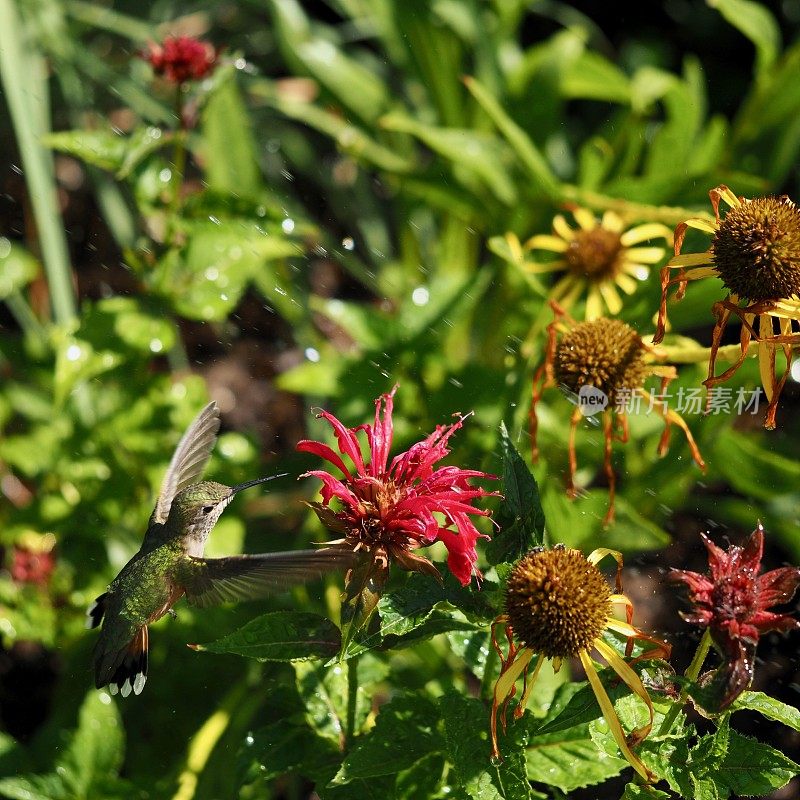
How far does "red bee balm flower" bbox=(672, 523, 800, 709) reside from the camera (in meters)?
0.72

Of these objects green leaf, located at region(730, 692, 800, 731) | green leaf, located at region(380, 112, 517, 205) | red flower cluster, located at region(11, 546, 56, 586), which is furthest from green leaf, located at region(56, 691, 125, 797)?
green leaf, located at region(380, 112, 517, 205)

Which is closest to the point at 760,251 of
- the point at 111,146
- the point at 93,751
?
the point at 111,146

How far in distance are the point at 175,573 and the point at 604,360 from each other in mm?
490

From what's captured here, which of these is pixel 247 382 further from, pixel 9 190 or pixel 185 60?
pixel 185 60

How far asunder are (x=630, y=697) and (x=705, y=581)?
0.14m

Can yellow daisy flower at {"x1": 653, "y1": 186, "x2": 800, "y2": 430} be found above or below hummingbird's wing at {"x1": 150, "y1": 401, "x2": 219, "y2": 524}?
above

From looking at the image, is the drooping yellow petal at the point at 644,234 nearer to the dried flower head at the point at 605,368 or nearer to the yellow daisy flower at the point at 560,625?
the dried flower head at the point at 605,368

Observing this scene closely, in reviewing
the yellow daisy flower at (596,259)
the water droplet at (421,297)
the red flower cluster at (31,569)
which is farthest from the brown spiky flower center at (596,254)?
the red flower cluster at (31,569)

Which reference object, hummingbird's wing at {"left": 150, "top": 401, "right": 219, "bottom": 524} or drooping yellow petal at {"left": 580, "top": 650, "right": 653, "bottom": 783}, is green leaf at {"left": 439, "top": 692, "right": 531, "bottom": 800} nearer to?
drooping yellow petal at {"left": 580, "top": 650, "right": 653, "bottom": 783}

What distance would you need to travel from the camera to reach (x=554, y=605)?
0.80m

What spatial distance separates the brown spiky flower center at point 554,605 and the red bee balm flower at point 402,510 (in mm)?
43

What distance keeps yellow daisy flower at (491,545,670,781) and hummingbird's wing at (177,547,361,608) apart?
15 cm

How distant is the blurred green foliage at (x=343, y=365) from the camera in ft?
3.06

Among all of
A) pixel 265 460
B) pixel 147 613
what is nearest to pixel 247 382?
pixel 265 460
